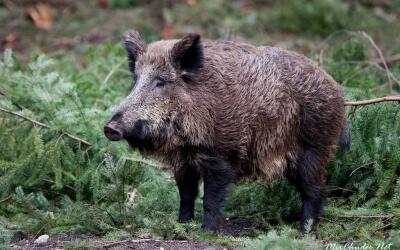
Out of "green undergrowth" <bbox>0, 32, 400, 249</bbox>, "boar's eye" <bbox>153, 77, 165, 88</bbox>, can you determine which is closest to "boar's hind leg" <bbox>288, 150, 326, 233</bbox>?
"green undergrowth" <bbox>0, 32, 400, 249</bbox>

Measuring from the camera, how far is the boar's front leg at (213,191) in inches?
248

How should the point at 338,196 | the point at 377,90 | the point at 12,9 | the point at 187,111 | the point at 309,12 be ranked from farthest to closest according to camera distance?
the point at 12,9, the point at 309,12, the point at 377,90, the point at 338,196, the point at 187,111

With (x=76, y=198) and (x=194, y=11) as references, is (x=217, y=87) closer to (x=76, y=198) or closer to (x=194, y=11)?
(x=76, y=198)

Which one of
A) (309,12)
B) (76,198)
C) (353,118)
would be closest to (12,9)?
(309,12)

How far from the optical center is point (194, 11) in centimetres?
1486

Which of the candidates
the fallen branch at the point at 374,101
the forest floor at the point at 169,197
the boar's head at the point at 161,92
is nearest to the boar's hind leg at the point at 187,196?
the forest floor at the point at 169,197

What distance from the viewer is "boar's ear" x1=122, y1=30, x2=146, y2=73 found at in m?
6.49

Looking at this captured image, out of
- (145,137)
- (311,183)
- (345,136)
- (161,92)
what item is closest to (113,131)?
(145,137)

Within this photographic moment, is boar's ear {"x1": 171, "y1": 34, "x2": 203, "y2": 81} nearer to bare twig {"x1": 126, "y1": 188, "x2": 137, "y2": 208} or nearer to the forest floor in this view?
the forest floor

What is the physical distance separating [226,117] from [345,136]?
1.32 metres

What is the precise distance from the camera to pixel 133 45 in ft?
21.4

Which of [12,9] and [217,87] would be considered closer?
[217,87]

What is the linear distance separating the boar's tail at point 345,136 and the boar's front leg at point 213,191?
1322 mm

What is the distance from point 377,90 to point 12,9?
8.89 m
